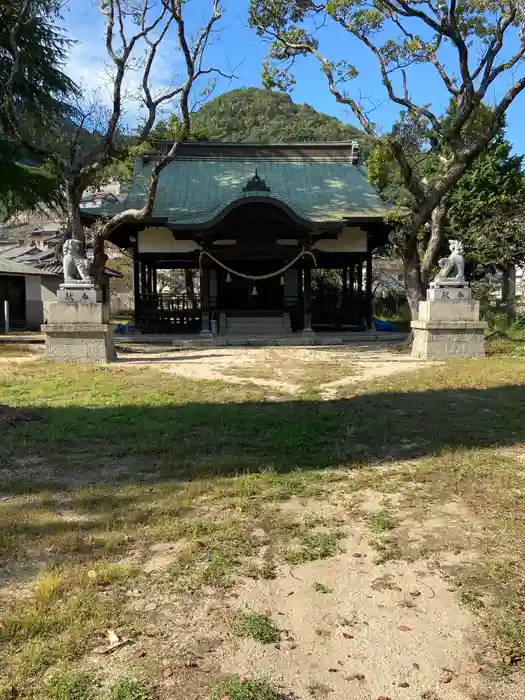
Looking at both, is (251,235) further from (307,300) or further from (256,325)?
(256,325)

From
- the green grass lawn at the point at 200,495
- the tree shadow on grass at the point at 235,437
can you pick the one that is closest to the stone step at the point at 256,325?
the green grass lawn at the point at 200,495

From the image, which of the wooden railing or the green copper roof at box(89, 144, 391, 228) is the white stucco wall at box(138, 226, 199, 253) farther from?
the wooden railing

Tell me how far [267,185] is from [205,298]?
5718 mm

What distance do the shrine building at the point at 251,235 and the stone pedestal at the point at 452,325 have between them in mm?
4572

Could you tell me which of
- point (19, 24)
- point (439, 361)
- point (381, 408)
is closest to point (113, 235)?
Result: point (19, 24)

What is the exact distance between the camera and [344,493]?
145 inches

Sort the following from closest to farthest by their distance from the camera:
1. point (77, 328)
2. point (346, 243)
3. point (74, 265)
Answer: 1. point (77, 328)
2. point (74, 265)
3. point (346, 243)

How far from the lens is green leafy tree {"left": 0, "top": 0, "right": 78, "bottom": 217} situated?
13922mm

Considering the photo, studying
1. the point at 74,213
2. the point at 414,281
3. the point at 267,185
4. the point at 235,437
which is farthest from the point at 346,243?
the point at 235,437

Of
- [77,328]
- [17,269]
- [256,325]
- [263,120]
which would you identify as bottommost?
[256,325]

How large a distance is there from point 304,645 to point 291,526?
3.44 feet

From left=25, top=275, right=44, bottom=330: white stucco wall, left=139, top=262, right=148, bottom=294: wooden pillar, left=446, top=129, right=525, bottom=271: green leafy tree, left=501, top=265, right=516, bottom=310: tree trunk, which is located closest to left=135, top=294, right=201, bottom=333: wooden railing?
left=139, top=262, right=148, bottom=294: wooden pillar

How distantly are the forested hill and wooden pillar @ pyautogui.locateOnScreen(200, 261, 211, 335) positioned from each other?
2946 cm

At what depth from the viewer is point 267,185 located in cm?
1992
